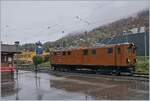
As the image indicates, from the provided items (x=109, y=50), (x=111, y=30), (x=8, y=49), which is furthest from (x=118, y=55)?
(x=111, y=30)

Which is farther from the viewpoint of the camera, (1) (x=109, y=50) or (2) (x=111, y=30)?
(2) (x=111, y=30)

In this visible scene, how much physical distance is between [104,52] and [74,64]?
6.32 metres

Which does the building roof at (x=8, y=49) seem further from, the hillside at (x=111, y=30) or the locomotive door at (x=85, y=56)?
the hillside at (x=111, y=30)

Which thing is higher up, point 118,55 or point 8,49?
point 8,49

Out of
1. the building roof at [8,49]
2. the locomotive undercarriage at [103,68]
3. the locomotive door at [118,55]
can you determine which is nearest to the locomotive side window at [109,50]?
the locomotive door at [118,55]

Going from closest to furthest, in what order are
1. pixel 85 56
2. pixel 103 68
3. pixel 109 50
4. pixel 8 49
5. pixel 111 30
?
pixel 109 50
pixel 8 49
pixel 103 68
pixel 85 56
pixel 111 30

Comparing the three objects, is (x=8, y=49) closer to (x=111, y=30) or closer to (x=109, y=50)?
(x=109, y=50)

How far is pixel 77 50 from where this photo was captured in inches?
1291


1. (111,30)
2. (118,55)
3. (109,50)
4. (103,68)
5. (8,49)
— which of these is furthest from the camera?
(111,30)

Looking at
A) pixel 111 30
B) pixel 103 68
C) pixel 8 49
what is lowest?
pixel 103 68

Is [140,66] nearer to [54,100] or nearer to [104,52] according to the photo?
[104,52]

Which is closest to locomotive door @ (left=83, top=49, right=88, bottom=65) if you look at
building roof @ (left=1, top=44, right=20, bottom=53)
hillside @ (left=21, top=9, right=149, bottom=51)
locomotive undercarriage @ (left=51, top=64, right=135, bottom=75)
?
locomotive undercarriage @ (left=51, top=64, right=135, bottom=75)

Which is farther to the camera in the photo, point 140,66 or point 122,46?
point 140,66

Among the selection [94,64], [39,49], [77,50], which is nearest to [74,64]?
[77,50]
